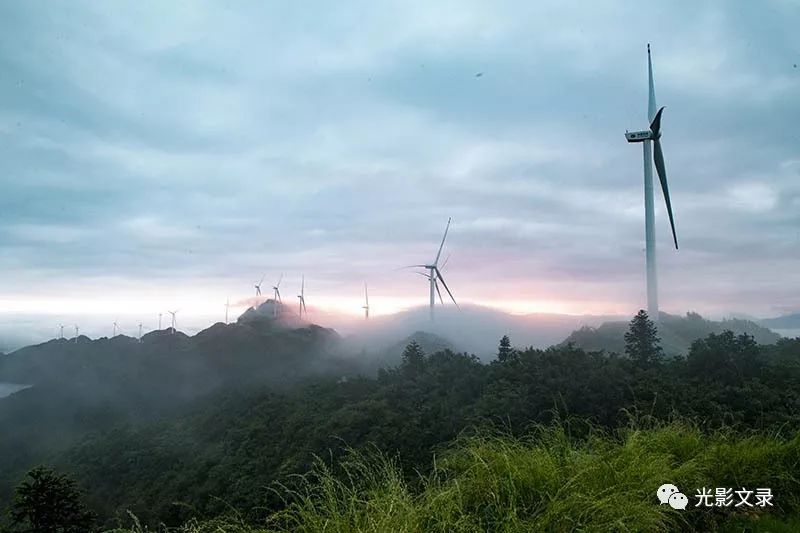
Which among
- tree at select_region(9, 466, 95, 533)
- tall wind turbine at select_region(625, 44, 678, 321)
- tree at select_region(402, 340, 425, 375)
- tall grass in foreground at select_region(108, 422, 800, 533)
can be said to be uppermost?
tall wind turbine at select_region(625, 44, 678, 321)

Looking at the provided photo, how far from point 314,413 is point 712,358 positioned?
23465 millimetres

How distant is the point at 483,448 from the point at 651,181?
33051 millimetres

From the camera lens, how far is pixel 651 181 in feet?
119

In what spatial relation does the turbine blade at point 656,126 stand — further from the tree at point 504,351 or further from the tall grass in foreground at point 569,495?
the tall grass in foreground at point 569,495

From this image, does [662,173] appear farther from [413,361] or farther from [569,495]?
[569,495]

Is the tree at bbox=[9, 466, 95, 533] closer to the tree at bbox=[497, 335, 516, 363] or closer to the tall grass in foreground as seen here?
the tall grass in foreground

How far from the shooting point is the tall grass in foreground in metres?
5.43

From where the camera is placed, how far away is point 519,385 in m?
24.6

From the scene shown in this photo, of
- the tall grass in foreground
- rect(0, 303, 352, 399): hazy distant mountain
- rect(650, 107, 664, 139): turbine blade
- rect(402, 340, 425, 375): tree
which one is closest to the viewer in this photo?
the tall grass in foreground

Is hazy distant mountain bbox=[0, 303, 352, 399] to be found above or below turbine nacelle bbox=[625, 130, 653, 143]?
below

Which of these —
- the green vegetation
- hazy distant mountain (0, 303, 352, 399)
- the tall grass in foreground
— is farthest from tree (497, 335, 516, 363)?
hazy distant mountain (0, 303, 352, 399)

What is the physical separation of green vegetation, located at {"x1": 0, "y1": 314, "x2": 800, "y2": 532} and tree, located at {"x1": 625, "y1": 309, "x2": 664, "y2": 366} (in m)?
0.13

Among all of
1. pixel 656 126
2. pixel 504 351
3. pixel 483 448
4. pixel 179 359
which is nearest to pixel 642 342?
pixel 504 351

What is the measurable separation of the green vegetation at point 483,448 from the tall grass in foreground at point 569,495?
0.03m
